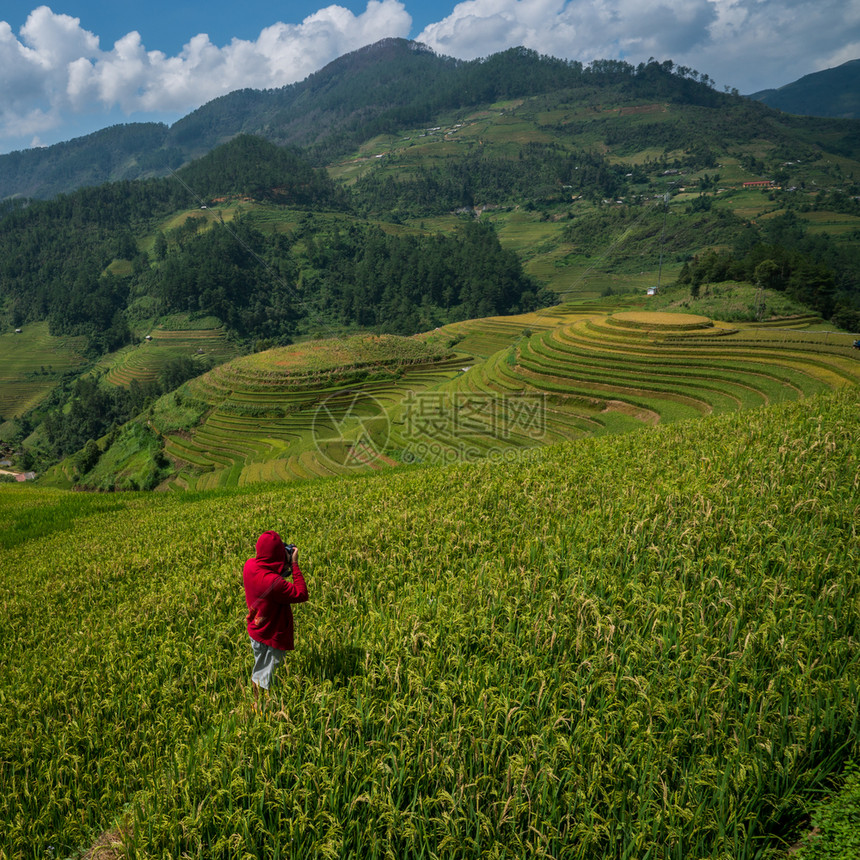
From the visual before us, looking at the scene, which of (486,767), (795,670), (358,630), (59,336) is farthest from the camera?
(59,336)

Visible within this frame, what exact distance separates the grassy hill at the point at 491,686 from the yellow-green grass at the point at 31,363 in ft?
389

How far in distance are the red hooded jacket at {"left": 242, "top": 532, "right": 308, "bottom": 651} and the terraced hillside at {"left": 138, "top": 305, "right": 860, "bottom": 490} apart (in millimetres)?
7443

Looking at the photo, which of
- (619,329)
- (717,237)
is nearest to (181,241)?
(717,237)

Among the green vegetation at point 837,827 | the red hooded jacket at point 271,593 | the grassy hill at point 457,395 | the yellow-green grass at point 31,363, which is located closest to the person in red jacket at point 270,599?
the red hooded jacket at point 271,593

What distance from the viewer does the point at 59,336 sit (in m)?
129

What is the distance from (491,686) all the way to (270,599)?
1.69 metres

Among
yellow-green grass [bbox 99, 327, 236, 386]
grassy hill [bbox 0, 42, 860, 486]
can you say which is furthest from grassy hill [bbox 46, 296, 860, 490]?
yellow-green grass [bbox 99, 327, 236, 386]

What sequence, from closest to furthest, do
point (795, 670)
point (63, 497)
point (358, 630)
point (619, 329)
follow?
1. point (795, 670)
2. point (358, 630)
3. point (63, 497)
4. point (619, 329)

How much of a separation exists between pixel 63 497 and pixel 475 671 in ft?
54.4

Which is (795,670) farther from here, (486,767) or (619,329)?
(619,329)

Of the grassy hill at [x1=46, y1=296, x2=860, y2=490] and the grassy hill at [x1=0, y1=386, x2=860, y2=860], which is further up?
the grassy hill at [x1=0, y1=386, x2=860, y2=860]

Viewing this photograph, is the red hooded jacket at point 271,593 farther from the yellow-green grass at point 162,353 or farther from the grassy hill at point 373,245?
the yellow-green grass at point 162,353

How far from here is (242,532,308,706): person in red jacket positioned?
3.81 metres

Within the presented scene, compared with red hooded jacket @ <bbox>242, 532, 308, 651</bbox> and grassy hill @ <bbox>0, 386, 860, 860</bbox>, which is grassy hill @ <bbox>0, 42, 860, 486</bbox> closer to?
grassy hill @ <bbox>0, 386, 860, 860</bbox>
